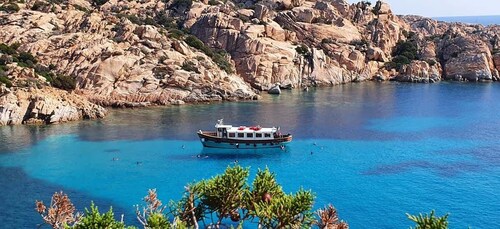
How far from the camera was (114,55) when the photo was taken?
8988cm

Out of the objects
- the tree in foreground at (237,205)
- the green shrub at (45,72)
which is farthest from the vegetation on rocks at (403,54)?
the tree in foreground at (237,205)

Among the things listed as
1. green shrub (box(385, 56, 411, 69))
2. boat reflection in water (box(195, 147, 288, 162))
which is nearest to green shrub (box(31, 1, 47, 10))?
boat reflection in water (box(195, 147, 288, 162))

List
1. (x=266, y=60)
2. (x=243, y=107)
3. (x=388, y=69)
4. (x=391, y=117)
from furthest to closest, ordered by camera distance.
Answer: (x=388, y=69) → (x=266, y=60) → (x=243, y=107) → (x=391, y=117)

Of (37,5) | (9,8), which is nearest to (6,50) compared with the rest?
(9,8)

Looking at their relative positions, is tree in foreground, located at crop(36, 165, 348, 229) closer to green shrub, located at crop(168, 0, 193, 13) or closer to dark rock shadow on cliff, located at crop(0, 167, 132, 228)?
dark rock shadow on cliff, located at crop(0, 167, 132, 228)

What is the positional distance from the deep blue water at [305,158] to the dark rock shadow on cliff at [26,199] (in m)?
0.09

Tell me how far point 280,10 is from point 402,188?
87.6 metres

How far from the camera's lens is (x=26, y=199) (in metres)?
44.1

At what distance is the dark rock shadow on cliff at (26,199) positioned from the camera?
39750 mm

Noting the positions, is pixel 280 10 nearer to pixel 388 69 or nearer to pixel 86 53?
pixel 388 69

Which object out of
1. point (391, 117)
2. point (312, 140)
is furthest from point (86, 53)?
point (391, 117)

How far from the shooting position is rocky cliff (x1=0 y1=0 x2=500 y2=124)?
284ft

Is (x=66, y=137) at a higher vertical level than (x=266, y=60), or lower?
lower

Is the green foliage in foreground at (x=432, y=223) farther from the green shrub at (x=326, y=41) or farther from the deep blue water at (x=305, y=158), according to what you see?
the green shrub at (x=326, y=41)
